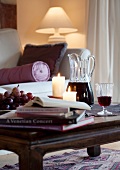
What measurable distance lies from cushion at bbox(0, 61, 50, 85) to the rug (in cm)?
83

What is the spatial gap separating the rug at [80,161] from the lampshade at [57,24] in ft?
6.40

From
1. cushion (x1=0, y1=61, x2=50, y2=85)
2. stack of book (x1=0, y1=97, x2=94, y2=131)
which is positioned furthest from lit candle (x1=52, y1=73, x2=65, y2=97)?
cushion (x1=0, y1=61, x2=50, y2=85)

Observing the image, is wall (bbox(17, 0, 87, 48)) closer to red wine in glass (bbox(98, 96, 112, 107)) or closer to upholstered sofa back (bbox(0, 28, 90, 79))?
upholstered sofa back (bbox(0, 28, 90, 79))

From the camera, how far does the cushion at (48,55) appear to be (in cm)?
339

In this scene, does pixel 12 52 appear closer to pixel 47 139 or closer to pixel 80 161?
pixel 80 161

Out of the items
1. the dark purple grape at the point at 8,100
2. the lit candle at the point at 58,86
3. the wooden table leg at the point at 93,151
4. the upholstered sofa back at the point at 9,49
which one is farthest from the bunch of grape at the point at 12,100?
the upholstered sofa back at the point at 9,49

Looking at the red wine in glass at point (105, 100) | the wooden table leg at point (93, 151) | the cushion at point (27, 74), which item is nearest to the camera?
the red wine in glass at point (105, 100)

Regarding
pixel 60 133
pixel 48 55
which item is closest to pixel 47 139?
pixel 60 133

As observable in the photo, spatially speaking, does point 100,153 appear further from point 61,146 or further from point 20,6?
point 20,6

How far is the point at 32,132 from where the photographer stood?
4.05 ft

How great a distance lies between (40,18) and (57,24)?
1.85ft

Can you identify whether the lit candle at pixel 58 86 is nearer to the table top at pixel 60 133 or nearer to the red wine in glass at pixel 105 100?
the red wine in glass at pixel 105 100

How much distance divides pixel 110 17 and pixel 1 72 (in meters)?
1.38

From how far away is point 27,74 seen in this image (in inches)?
123
